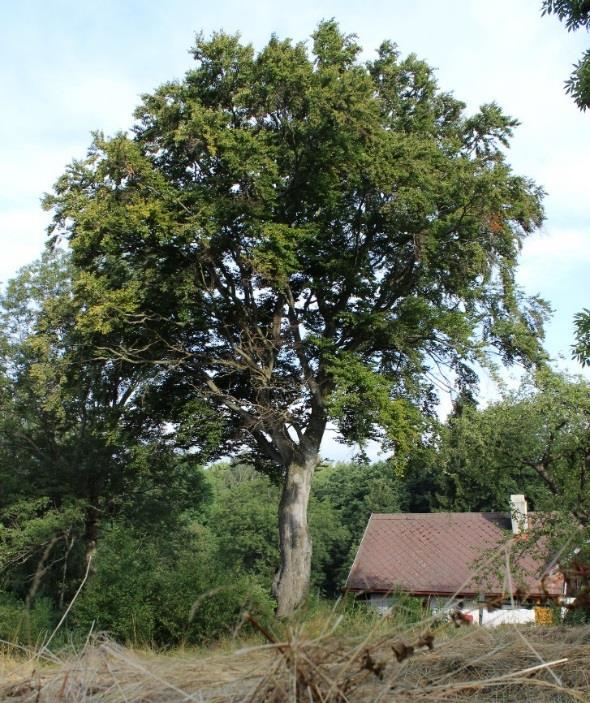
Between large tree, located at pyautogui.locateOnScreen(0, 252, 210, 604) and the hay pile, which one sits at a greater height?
large tree, located at pyautogui.locateOnScreen(0, 252, 210, 604)

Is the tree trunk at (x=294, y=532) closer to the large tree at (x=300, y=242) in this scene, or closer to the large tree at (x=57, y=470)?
the large tree at (x=300, y=242)

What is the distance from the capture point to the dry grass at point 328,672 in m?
2.13

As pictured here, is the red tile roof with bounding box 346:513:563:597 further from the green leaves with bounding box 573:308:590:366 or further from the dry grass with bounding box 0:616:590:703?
the dry grass with bounding box 0:616:590:703

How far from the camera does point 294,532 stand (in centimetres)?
2028

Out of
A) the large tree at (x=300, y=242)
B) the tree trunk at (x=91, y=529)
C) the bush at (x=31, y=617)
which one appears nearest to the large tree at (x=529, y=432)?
the large tree at (x=300, y=242)

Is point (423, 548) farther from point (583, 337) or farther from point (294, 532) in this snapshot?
point (583, 337)

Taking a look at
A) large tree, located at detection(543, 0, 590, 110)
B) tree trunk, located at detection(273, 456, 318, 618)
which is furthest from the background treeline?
large tree, located at detection(543, 0, 590, 110)

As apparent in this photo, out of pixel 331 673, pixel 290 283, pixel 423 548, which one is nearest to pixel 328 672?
pixel 331 673

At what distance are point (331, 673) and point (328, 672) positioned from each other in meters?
0.01

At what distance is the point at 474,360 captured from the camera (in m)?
19.6

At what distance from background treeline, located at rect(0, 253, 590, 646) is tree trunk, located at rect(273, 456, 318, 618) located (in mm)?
1366

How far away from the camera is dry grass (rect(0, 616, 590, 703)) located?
213 cm

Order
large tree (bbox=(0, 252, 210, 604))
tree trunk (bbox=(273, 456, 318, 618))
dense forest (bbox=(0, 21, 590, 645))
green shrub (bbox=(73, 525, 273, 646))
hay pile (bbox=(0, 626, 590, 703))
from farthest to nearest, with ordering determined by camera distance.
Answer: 1. large tree (bbox=(0, 252, 210, 604))
2. tree trunk (bbox=(273, 456, 318, 618))
3. dense forest (bbox=(0, 21, 590, 645))
4. green shrub (bbox=(73, 525, 273, 646))
5. hay pile (bbox=(0, 626, 590, 703))

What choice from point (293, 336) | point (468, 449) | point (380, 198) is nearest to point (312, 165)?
point (380, 198)
